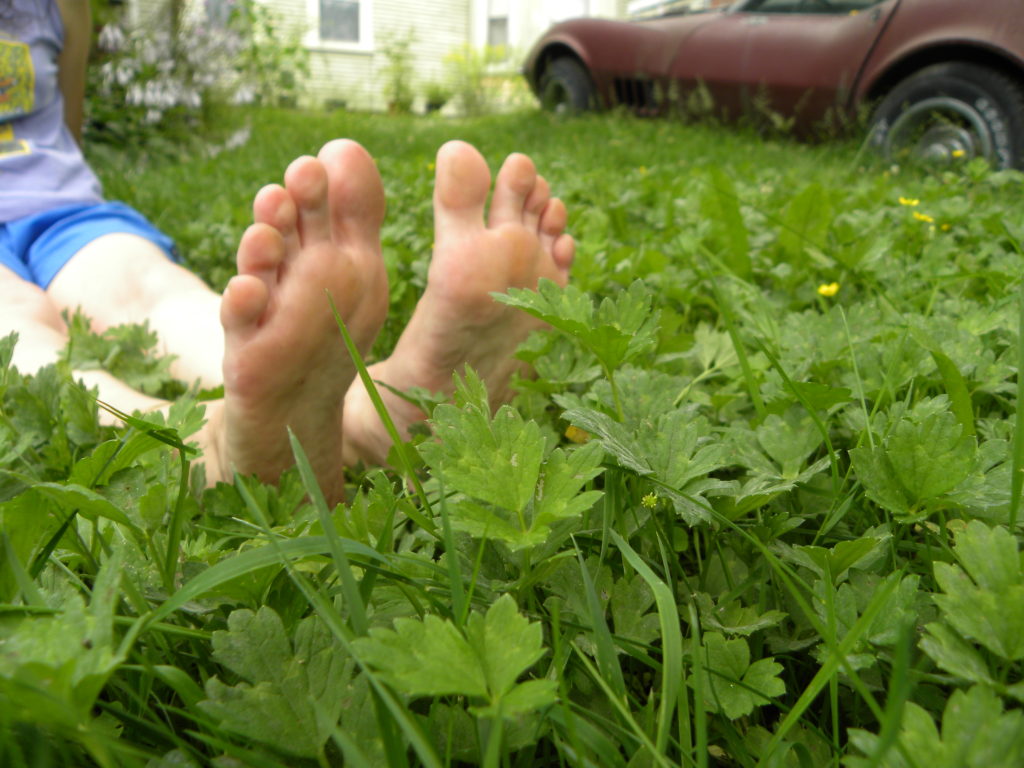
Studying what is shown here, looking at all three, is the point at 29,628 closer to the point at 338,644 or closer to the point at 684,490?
the point at 338,644

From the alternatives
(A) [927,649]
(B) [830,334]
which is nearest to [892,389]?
(B) [830,334]

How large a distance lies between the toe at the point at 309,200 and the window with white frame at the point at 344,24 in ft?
49.3

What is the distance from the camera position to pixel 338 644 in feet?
1.95

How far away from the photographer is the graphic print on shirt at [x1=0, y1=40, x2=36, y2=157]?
87.0 inches

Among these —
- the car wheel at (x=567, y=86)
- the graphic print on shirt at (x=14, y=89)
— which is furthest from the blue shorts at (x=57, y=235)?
the car wheel at (x=567, y=86)

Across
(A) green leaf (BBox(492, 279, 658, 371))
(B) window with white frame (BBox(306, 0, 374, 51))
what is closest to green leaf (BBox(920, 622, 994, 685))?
(A) green leaf (BBox(492, 279, 658, 371))

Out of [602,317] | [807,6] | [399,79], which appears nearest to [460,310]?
[602,317]

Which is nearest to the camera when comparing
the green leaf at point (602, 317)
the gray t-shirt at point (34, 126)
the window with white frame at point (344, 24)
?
the green leaf at point (602, 317)

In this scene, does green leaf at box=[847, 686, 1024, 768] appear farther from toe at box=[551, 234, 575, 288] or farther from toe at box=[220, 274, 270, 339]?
toe at box=[551, 234, 575, 288]

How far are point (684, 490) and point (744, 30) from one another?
531 centimetres

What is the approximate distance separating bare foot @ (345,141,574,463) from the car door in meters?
3.98

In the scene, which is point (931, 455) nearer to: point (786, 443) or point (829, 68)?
point (786, 443)

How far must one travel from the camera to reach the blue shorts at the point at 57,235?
1.85 m

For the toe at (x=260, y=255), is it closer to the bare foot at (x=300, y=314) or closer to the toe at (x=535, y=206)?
the bare foot at (x=300, y=314)
